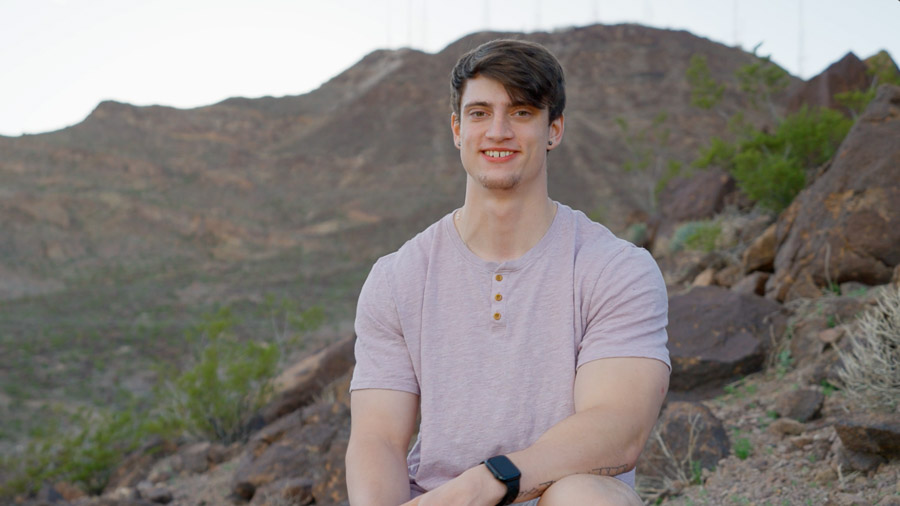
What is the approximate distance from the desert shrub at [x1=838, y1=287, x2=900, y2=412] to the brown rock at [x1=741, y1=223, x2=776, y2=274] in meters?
2.42

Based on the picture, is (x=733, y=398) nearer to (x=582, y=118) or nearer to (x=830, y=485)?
(x=830, y=485)

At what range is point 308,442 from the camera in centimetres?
619

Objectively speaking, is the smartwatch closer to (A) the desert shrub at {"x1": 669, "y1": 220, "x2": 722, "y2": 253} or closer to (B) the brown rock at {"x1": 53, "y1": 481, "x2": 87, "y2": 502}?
(A) the desert shrub at {"x1": 669, "y1": 220, "x2": 722, "y2": 253}

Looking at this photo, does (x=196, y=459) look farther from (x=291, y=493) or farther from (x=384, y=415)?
(x=384, y=415)

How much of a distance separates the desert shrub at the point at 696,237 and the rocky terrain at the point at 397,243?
114 mm

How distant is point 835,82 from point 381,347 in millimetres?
12229

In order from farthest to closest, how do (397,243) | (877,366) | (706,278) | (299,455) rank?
(397,243) → (706,278) → (299,455) → (877,366)

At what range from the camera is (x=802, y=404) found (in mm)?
4047

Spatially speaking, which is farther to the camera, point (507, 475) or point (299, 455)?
point (299, 455)

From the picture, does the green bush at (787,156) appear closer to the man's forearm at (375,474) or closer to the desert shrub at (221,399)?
the desert shrub at (221,399)

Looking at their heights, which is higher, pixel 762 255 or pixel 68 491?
pixel 762 255

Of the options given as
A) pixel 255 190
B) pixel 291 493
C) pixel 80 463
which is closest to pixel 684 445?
pixel 291 493

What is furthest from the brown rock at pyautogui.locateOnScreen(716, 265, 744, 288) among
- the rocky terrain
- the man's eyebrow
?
the man's eyebrow

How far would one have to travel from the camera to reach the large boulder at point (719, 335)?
4.92 m
